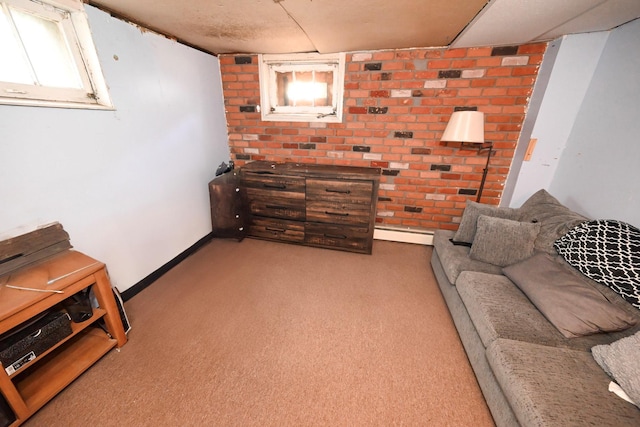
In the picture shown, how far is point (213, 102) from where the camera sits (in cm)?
280

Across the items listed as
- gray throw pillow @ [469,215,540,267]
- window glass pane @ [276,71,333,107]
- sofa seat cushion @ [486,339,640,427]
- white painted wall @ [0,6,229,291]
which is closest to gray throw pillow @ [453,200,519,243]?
gray throw pillow @ [469,215,540,267]

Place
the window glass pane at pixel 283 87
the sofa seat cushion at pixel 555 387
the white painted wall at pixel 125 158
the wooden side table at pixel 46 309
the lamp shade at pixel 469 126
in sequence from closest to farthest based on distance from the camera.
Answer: the sofa seat cushion at pixel 555 387, the wooden side table at pixel 46 309, the white painted wall at pixel 125 158, the lamp shade at pixel 469 126, the window glass pane at pixel 283 87

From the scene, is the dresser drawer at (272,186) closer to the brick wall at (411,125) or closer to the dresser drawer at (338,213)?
the dresser drawer at (338,213)

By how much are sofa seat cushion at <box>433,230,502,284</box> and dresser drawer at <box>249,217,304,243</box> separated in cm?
144

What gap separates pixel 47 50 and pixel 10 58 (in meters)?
0.23

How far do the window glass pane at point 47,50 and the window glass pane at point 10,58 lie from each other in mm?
39

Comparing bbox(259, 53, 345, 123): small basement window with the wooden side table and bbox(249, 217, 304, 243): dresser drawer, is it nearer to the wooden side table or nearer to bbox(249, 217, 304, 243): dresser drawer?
bbox(249, 217, 304, 243): dresser drawer

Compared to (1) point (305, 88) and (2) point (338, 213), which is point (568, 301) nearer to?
(2) point (338, 213)

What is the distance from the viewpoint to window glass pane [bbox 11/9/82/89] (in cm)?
137

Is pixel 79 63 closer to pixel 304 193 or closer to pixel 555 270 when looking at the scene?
pixel 304 193

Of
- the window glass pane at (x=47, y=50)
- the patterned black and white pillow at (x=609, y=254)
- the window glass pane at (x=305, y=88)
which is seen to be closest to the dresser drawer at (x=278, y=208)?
the window glass pane at (x=305, y=88)

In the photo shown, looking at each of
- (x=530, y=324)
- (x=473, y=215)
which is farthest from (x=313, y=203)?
(x=530, y=324)

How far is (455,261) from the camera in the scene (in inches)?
74.2

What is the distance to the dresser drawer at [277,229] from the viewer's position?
2764 mm
